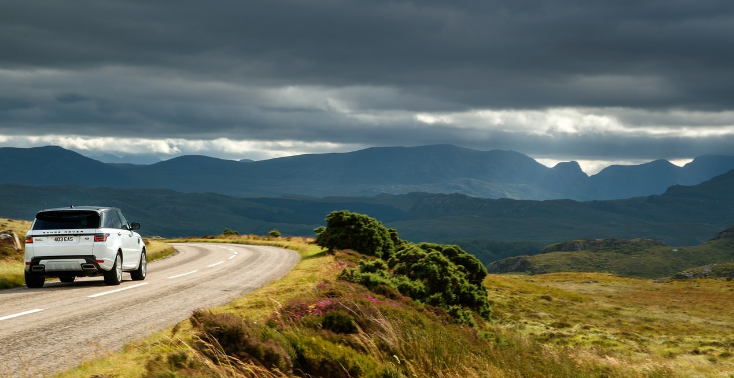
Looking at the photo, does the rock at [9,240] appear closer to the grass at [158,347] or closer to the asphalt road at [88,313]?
the asphalt road at [88,313]

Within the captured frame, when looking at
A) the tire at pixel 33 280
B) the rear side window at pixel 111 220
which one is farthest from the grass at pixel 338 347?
the tire at pixel 33 280

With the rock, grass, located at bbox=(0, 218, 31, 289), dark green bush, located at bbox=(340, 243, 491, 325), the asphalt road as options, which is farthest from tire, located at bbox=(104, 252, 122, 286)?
the rock

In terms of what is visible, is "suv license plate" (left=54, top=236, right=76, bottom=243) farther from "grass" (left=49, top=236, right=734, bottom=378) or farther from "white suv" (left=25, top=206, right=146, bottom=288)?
"grass" (left=49, top=236, right=734, bottom=378)

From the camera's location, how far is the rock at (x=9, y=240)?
34750 millimetres

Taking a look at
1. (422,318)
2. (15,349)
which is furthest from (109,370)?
(422,318)

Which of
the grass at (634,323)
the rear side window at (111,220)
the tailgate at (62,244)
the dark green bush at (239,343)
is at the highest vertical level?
the rear side window at (111,220)

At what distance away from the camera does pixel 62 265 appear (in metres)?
19.1

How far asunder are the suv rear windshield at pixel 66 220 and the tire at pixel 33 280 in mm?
1666

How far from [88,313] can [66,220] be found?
252 inches

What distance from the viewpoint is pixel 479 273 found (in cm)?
3659

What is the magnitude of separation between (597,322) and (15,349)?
48.7 meters

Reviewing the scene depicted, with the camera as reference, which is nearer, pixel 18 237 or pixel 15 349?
pixel 15 349

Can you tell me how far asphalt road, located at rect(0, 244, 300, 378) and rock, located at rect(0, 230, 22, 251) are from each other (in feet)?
48.1

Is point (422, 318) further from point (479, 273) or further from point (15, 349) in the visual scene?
point (479, 273)
